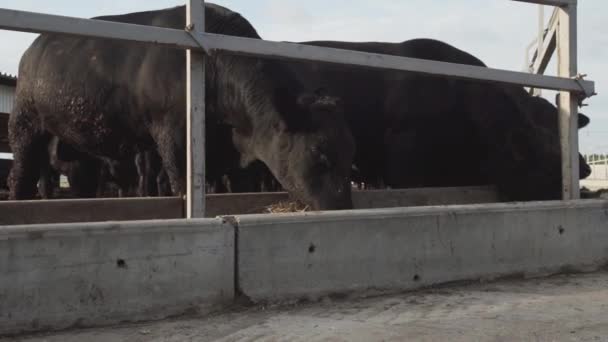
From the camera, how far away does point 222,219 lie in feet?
13.2

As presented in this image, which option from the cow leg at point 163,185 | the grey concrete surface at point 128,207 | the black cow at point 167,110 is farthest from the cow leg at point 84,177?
the grey concrete surface at point 128,207

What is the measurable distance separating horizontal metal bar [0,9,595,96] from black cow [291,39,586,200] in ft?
A: 9.52


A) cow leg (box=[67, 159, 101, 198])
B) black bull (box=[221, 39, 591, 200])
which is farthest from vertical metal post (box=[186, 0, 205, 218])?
cow leg (box=[67, 159, 101, 198])

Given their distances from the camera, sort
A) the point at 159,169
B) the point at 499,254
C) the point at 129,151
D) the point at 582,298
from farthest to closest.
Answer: the point at 159,169, the point at 129,151, the point at 499,254, the point at 582,298

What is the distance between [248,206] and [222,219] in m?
2.47

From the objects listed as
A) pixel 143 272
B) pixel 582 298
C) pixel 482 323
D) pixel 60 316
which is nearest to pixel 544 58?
pixel 582 298

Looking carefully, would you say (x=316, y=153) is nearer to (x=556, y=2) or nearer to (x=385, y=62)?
(x=385, y=62)

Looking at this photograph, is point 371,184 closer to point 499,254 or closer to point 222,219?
point 499,254

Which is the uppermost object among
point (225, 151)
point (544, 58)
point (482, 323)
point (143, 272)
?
point (544, 58)

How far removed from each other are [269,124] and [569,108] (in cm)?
295

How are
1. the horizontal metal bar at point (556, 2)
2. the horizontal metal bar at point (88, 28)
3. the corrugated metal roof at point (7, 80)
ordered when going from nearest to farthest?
the horizontal metal bar at point (88, 28), the horizontal metal bar at point (556, 2), the corrugated metal roof at point (7, 80)

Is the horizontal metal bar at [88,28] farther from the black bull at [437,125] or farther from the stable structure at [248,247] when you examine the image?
the black bull at [437,125]

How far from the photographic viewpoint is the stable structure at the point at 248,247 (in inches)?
137

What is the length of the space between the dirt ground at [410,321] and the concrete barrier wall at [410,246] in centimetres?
17
